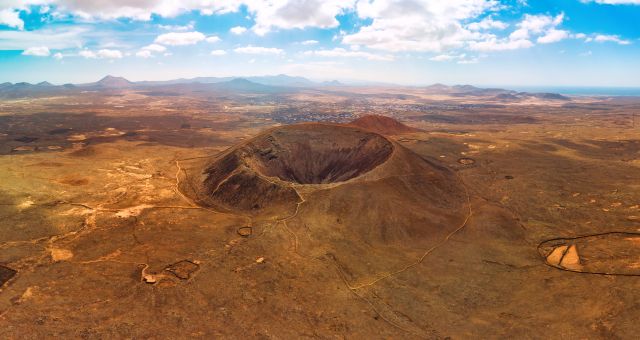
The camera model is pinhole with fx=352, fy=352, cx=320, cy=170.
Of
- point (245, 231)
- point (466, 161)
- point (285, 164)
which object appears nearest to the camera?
point (245, 231)

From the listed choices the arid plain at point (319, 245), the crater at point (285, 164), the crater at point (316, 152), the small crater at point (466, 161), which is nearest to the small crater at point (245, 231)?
the arid plain at point (319, 245)

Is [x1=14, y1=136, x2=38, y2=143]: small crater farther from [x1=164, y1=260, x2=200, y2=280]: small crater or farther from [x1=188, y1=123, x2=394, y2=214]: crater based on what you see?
[x1=164, y1=260, x2=200, y2=280]: small crater

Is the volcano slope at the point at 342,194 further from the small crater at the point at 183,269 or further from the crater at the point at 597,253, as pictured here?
the crater at the point at 597,253

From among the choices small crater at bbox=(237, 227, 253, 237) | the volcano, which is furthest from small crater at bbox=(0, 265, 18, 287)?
the volcano

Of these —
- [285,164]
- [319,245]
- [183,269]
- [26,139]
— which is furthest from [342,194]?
[26,139]

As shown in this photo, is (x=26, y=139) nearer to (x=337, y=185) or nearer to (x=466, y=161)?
(x=337, y=185)

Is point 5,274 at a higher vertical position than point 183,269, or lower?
higher

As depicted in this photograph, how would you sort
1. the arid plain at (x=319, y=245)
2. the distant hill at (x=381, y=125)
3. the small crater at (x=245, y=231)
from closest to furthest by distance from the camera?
the arid plain at (x=319, y=245), the small crater at (x=245, y=231), the distant hill at (x=381, y=125)

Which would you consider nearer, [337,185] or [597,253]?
[597,253]
